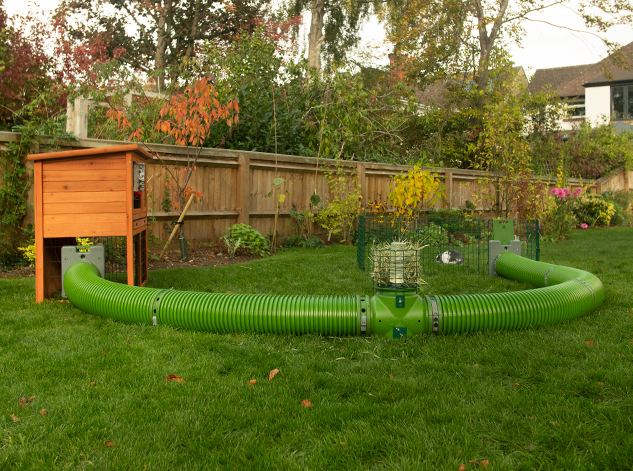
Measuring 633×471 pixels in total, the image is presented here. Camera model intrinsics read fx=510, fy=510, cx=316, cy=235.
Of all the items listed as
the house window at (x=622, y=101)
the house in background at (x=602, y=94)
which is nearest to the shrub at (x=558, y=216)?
the house in background at (x=602, y=94)

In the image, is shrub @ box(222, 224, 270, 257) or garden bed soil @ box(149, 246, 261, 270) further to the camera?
shrub @ box(222, 224, 270, 257)

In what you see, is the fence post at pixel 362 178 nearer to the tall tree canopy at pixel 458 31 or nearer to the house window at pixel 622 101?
the tall tree canopy at pixel 458 31

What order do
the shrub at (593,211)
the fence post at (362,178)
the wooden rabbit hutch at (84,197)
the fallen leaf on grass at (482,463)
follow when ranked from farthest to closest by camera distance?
the shrub at (593,211), the fence post at (362,178), the wooden rabbit hutch at (84,197), the fallen leaf on grass at (482,463)

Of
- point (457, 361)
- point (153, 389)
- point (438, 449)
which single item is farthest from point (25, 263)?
point (438, 449)

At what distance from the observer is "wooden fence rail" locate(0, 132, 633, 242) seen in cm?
735

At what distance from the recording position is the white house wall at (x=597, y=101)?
3288 cm

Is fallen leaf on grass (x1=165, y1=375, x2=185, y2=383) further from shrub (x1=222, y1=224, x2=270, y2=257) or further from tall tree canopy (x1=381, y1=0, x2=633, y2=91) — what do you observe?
tall tree canopy (x1=381, y1=0, x2=633, y2=91)

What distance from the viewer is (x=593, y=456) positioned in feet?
6.31

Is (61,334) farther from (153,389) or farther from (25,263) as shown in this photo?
(25,263)

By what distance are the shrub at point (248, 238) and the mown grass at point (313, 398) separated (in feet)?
12.3

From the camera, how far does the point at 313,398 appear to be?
248 cm

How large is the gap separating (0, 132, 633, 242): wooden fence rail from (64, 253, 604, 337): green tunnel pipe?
3474mm

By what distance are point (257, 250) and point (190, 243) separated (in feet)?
3.40

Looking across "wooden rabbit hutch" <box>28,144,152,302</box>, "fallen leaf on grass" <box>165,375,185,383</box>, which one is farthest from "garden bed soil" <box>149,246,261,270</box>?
"fallen leaf on grass" <box>165,375,185,383</box>
